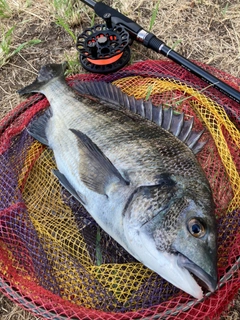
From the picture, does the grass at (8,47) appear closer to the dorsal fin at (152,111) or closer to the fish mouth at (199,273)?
the dorsal fin at (152,111)

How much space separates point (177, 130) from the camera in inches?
111

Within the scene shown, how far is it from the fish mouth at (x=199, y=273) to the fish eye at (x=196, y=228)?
146 mm

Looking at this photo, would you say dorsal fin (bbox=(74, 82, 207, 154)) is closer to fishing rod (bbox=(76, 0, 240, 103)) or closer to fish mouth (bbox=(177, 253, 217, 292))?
fishing rod (bbox=(76, 0, 240, 103))

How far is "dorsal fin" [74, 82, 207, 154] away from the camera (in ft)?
9.23

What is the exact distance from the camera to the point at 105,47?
3.62 metres

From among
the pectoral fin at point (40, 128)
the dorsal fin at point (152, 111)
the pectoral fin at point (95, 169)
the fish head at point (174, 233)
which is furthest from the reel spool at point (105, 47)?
the fish head at point (174, 233)

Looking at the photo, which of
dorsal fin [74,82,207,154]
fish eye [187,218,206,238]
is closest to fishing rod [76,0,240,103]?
dorsal fin [74,82,207,154]

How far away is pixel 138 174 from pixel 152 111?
670mm

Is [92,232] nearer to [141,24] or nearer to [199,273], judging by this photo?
[199,273]

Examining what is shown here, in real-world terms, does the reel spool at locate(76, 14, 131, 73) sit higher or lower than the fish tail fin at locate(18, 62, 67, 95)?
higher

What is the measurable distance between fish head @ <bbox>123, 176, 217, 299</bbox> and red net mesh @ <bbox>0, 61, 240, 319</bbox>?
1.03 feet

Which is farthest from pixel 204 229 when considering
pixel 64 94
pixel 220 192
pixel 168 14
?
pixel 168 14

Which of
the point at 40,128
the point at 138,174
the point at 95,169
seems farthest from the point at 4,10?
the point at 138,174

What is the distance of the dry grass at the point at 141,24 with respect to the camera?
4.07 m
